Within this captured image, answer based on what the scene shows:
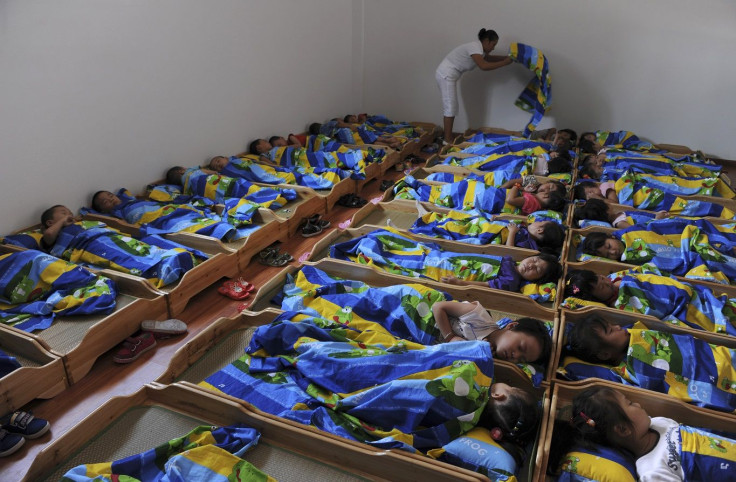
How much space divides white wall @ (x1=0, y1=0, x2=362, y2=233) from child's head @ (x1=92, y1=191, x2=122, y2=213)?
8 centimetres

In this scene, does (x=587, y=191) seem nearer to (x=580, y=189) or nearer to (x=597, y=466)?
(x=580, y=189)

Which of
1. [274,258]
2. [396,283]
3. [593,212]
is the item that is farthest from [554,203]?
[274,258]

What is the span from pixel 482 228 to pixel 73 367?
2.34 m

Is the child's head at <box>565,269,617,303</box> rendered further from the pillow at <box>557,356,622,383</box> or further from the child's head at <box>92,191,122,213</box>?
the child's head at <box>92,191,122,213</box>

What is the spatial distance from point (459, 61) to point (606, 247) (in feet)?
11.7

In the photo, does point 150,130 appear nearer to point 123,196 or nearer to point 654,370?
point 123,196

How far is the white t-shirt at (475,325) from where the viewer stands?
2221mm

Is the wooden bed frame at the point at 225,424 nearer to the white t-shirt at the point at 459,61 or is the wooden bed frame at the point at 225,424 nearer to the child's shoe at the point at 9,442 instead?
the child's shoe at the point at 9,442

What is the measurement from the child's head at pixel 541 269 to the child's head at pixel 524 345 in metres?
0.64

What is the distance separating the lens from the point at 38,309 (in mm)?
2383

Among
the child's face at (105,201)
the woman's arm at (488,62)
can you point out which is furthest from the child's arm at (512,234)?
the woman's arm at (488,62)

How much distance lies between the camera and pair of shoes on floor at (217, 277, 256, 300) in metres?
2.90

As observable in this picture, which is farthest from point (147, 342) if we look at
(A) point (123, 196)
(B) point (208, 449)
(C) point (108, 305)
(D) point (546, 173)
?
(D) point (546, 173)

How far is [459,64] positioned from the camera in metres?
5.96
